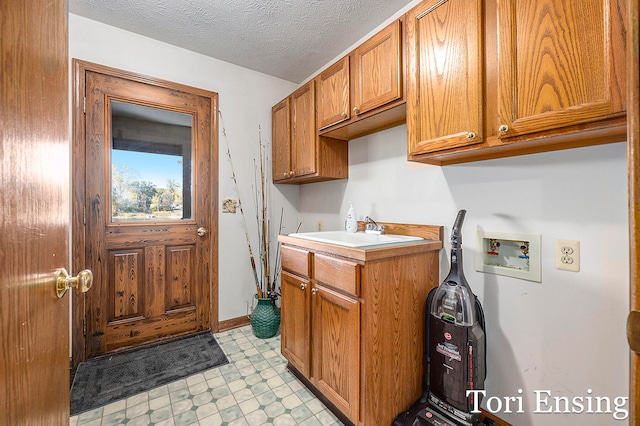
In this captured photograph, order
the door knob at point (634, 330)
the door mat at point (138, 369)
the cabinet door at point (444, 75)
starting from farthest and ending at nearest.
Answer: the door mat at point (138, 369), the cabinet door at point (444, 75), the door knob at point (634, 330)

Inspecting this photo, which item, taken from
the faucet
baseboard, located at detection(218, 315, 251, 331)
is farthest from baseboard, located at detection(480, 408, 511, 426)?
baseboard, located at detection(218, 315, 251, 331)

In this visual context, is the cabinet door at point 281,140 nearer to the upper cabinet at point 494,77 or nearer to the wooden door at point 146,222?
the wooden door at point 146,222

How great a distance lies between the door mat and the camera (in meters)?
1.64

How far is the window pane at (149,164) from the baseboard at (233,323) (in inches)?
41.5

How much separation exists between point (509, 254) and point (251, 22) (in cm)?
228

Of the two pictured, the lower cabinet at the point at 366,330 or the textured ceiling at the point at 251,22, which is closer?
the lower cabinet at the point at 366,330

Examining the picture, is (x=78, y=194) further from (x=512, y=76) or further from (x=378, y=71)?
(x=512, y=76)

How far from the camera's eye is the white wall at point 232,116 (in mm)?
2248

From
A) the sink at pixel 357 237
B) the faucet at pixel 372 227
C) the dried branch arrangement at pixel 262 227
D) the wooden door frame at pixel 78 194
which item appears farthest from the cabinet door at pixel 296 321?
the wooden door frame at pixel 78 194

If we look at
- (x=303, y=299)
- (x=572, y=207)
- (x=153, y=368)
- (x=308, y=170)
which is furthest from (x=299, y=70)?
(x=153, y=368)

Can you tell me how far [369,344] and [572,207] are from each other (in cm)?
108

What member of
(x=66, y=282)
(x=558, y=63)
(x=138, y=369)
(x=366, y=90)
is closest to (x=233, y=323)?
(x=138, y=369)

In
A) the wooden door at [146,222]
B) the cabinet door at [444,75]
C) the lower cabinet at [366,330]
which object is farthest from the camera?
the wooden door at [146,222]

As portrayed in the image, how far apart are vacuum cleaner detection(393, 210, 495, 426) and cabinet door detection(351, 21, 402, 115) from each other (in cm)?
81
